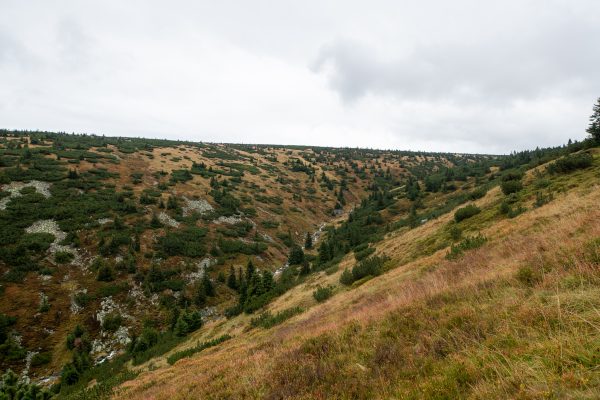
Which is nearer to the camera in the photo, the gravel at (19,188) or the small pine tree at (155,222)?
the gravel at (19,188)

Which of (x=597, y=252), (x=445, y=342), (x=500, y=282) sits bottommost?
(x=445, y=342)

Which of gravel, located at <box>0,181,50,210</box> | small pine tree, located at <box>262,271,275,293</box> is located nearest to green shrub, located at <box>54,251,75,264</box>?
gravel, located at <box>0,181,50,210</box>

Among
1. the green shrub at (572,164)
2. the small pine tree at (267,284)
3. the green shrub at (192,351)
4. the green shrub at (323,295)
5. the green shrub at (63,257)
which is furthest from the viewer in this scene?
the green shrub at (63,257)

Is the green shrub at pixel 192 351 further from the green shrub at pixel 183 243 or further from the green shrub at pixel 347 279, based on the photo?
the green shrub at pixel 183 243

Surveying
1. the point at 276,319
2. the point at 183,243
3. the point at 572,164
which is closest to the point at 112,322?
the point at 183,243

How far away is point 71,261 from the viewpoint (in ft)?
95.8

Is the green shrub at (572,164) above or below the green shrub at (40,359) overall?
above

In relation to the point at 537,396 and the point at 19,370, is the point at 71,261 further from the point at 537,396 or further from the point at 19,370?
the point at 537,396

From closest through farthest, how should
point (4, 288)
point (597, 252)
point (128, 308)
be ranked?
point (597, 252), point (4, 288), point (128, 308)

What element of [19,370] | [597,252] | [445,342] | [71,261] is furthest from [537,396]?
[71,261]

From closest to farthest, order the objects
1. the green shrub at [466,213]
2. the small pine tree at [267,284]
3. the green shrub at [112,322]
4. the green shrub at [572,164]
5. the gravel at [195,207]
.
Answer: the green shrub at [572,164] < the green shrub at [466,213] < the green shrub at [112,322] < the small pine tree at [267,284] < the gravel at [195,207]

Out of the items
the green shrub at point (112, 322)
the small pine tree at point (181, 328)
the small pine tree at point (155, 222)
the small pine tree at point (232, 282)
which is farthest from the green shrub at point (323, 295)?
the small pine tree at point (155, 222)

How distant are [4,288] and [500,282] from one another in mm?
Result: 34179

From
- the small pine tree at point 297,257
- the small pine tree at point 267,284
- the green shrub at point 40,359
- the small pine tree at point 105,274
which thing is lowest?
the green shrub at point 40,359
